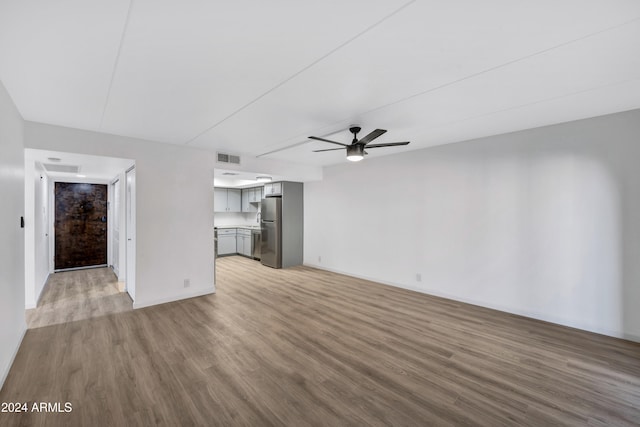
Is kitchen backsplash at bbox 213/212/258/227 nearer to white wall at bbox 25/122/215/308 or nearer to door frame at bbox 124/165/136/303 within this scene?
door frame at bbox 124/165/136/303

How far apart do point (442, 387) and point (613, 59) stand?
2784 millimetres

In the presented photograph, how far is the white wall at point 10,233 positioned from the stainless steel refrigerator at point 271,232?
4270 millimetres

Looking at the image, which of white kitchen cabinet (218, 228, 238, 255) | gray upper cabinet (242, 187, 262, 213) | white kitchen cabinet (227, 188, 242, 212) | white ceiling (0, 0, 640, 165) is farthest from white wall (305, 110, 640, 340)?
white kitchen cabinet (227, 188, 242, 212)

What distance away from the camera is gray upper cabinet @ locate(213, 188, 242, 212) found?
848 cm

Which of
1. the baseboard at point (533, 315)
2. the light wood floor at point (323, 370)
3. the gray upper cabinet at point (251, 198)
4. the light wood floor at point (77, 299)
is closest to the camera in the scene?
the light wood floor at point (323, 370)

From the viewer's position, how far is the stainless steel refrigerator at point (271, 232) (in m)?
6.62

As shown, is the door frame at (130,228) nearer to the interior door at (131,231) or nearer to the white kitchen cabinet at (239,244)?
the interior door at (131,231)

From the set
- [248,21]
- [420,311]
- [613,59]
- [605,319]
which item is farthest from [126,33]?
[605,319]

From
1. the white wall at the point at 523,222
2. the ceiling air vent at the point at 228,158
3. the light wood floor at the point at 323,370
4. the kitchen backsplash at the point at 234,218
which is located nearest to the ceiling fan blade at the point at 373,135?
the white wall at the point at 523,222

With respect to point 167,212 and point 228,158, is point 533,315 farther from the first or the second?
point 167,212

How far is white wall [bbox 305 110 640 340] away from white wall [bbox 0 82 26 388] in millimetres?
4874

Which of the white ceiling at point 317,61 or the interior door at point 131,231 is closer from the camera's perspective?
the white ceiling at point 317,61

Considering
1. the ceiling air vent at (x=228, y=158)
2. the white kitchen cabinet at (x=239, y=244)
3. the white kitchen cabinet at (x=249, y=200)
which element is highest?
the ceiling air vent at (x=228, y=158)

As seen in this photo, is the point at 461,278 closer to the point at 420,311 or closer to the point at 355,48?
the point at 420,311
